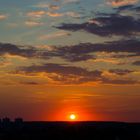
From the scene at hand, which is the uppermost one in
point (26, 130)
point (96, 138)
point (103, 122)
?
point (103, 122)

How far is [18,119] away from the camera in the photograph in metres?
149

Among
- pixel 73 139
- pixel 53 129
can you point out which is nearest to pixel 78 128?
pixel 53 129

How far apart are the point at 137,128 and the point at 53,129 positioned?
19.0 metres

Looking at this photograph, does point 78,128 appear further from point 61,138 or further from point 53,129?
point 61,138

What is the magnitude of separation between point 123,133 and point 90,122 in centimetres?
3259

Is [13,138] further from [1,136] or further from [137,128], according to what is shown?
[137,128]

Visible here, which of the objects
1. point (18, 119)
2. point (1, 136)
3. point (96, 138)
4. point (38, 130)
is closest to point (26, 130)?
point (38, 130)

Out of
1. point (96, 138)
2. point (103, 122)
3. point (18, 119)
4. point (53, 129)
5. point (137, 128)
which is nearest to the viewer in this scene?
point (96, 138)

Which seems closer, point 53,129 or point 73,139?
point 73,139

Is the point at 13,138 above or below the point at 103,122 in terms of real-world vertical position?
below

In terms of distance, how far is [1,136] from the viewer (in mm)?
109125

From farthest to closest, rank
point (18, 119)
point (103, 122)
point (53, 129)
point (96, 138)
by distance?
point (18, 119) < point (103, 122) < point (53, 129) < point (96, 138)

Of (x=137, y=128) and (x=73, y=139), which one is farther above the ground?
(x=137, y=128)

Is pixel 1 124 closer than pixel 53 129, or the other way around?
pixel 53 129
